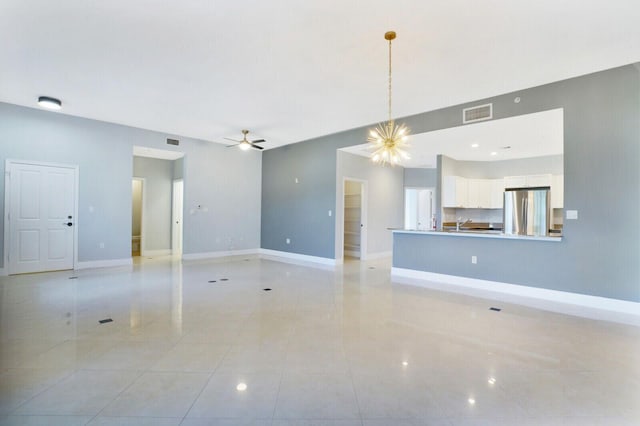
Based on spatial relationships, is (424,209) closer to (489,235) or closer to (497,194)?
(497,194)

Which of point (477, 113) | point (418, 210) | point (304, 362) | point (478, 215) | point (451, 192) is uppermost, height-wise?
point (477, 113)

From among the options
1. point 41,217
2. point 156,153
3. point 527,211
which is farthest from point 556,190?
point 41,217

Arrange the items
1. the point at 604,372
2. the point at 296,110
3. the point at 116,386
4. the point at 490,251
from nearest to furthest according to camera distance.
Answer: the point at 116,386 < the point at 604,372 < the point at 490,251 < the point at 296,110

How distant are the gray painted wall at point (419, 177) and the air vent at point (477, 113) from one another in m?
4.14

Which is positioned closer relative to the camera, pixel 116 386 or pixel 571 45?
pixel 116 386

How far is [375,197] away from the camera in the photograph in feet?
27.1

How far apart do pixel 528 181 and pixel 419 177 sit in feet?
8.91

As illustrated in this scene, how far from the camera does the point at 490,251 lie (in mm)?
4781

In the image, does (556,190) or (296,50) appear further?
(556,190)

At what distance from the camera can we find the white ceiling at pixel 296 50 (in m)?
2.76

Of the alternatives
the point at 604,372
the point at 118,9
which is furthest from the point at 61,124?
the point at 604,372

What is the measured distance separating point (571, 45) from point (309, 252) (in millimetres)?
5952

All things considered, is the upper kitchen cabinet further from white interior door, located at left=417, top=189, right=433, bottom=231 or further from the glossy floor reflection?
the glossy floor reflection

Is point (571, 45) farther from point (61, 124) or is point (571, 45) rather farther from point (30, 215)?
point (30, 215)
